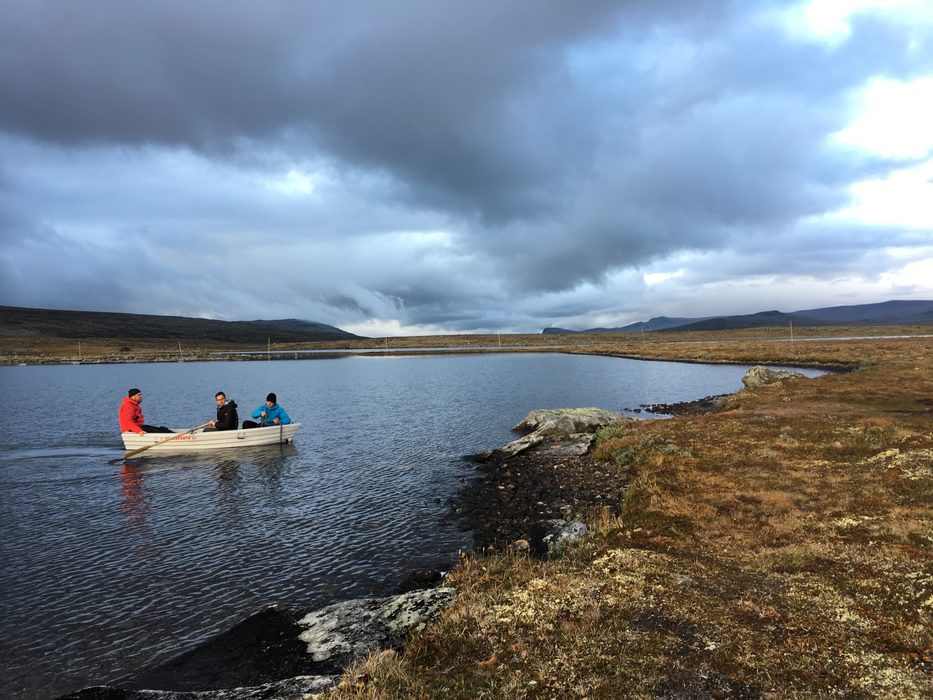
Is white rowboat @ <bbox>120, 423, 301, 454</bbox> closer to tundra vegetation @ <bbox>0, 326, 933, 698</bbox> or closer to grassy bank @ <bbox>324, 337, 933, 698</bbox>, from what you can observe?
tundra vegetation @ <bbox>0, 326, 933, 698</bbox>

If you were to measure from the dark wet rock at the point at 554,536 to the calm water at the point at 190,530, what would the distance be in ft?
8.83

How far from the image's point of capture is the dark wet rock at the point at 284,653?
952 centimetres

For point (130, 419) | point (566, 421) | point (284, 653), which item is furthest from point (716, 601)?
point (130, 419)

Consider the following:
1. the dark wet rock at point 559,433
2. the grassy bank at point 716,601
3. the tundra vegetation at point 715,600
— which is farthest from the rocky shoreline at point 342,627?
the dark wet rock at point 559,433

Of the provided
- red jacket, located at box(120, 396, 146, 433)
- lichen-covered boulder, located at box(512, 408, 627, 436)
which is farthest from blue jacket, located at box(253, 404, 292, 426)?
lichen-covered boulder, located at box(512, 408, 627, 436)

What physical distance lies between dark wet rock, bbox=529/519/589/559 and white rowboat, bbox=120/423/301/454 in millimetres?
24808

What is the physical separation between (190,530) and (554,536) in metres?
15.0

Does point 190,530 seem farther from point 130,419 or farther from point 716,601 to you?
point 716,601

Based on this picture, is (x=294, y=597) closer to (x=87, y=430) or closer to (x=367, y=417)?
(x=367, y=417)

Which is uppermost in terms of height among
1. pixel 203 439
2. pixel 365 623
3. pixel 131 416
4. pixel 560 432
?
pixel 131 416

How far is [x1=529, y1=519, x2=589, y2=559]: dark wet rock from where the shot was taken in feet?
50.4

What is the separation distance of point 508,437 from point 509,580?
27895mm

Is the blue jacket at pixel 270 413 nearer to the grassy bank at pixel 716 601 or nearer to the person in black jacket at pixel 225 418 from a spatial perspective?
the person in black jacket at pixel 225 418

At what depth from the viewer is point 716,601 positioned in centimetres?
1030
